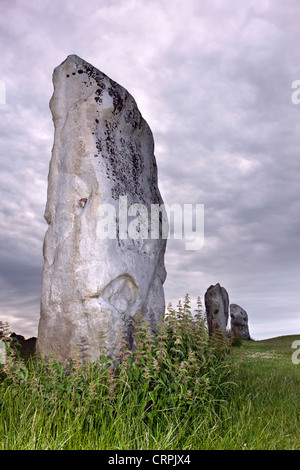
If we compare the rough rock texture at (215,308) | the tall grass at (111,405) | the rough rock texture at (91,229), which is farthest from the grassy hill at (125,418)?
the rough rock texture at (215,308)

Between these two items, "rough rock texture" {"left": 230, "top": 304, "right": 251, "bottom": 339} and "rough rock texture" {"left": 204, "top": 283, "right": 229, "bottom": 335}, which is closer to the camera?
"rough rock texture" {"left": 204, "top": 283, "right": 229, "bottom": 335}

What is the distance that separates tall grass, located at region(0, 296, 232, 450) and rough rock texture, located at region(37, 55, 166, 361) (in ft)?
1.69

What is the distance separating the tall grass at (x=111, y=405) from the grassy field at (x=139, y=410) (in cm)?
1

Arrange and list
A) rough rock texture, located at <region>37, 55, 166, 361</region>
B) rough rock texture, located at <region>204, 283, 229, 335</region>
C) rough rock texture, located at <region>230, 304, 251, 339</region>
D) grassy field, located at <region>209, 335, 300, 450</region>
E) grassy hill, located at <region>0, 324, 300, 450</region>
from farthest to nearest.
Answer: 1. rough rock texture, located at <region>230, 304, 251, 339</region>
2. rough rock texture, located at <region>204, 283, 229, 335</region>
3. rough rock texture, located at <region>37, 55, 166, 361</region>
4. grassy field, located at <region>209, 335, 300, 450</region>
5. grassy hill, located at <region>0, 324, 300, 450</region>

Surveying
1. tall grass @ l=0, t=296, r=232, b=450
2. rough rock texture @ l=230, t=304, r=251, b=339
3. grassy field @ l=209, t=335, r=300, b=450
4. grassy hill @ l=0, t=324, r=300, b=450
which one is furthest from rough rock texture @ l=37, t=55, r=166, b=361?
rough rock texture @ l=230, t=304, r=251, b=339

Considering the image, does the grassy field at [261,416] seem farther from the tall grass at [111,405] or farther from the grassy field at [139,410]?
the tall grass at [111,405]

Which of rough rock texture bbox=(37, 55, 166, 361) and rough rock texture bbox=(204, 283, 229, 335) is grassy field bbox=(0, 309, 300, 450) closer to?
rough rock texture bbox=(37, 55, 166, 361)

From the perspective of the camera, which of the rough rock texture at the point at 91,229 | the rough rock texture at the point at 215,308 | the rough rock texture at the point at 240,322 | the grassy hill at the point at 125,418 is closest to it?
the grassy hill at the point at 125,418

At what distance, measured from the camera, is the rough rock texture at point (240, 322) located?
26109 millimetres

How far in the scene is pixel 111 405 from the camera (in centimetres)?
568

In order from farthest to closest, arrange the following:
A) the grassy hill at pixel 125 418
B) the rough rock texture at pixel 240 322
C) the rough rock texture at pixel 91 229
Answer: the rough rock texture at pixel 240 322, the rough rock texture at pixel 91 229, the grassy hill at pixel 125 418

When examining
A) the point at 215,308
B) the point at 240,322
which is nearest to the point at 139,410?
the point at 215,308

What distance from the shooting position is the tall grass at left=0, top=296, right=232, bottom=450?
16.4 feet
